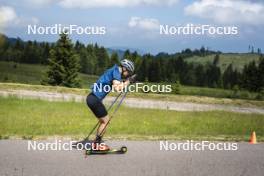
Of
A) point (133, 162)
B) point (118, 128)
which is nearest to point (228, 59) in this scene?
point (118, 128)

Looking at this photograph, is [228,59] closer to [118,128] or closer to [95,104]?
[118,128]

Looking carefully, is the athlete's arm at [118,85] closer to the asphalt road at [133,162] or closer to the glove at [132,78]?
the glove at [132,78]

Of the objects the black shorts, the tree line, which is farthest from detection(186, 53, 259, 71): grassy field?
the black shorts

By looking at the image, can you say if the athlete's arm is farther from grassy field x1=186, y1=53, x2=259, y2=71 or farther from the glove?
grassy field x1=186, y1=53, x2=259, y2=71

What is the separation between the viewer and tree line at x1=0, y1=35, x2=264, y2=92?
53094mm

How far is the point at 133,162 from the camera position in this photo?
8.31m

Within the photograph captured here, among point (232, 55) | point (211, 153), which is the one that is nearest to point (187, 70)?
point (232, 55)

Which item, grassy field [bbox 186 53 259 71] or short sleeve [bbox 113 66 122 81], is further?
grassy field [bbox 186 53 259 71]

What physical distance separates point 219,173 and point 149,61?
73743 mm

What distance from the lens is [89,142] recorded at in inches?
381

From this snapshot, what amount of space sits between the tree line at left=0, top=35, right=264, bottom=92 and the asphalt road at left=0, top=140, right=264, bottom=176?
4040 centimetres

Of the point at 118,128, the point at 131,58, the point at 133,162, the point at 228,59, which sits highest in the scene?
the point at 228,59

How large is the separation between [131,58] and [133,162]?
5855 centimetres

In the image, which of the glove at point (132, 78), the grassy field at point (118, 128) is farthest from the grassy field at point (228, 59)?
the glove at point (132, 78)
